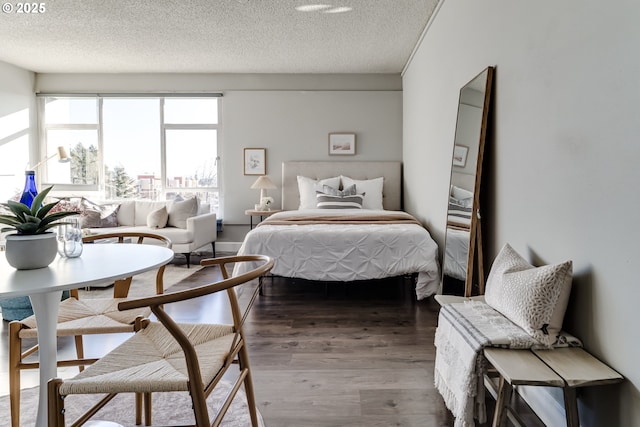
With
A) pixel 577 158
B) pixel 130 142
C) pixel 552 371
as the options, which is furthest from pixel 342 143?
pixel 552 371

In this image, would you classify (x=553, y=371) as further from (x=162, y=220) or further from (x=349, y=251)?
(x=162, y=220)

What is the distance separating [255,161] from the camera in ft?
19.4

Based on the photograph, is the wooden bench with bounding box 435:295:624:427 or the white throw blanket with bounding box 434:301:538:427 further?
the white throw blanket with bounding box 434:301:538:427

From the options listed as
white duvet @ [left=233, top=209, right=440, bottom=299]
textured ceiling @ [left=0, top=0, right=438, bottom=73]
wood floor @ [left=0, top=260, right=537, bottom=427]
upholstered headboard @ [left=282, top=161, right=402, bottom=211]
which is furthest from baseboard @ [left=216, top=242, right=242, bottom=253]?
white duvet @ [left=233, top=209, right=440, bottom=299]

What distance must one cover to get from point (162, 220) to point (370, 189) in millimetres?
2746

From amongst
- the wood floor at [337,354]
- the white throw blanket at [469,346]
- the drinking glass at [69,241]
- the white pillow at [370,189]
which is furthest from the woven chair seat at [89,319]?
the white pillow at [370,189]

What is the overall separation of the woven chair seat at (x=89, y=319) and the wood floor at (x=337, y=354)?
0.65m

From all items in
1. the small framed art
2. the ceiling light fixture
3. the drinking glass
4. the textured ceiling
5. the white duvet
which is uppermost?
the ceiling light fixture

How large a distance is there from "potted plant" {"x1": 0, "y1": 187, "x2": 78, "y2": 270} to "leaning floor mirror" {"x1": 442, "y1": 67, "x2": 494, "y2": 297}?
6.86 feet

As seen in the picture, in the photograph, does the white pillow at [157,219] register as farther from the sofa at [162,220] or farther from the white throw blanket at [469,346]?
the white throw blanket at [469,346]

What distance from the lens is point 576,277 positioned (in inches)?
58.2

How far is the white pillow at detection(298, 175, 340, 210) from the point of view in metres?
5.40

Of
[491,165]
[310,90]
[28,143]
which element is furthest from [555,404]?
[28,143]

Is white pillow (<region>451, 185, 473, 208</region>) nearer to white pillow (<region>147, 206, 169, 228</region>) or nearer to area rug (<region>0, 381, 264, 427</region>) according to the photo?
area rug (<region>0, 381, 264, 427</region>)
